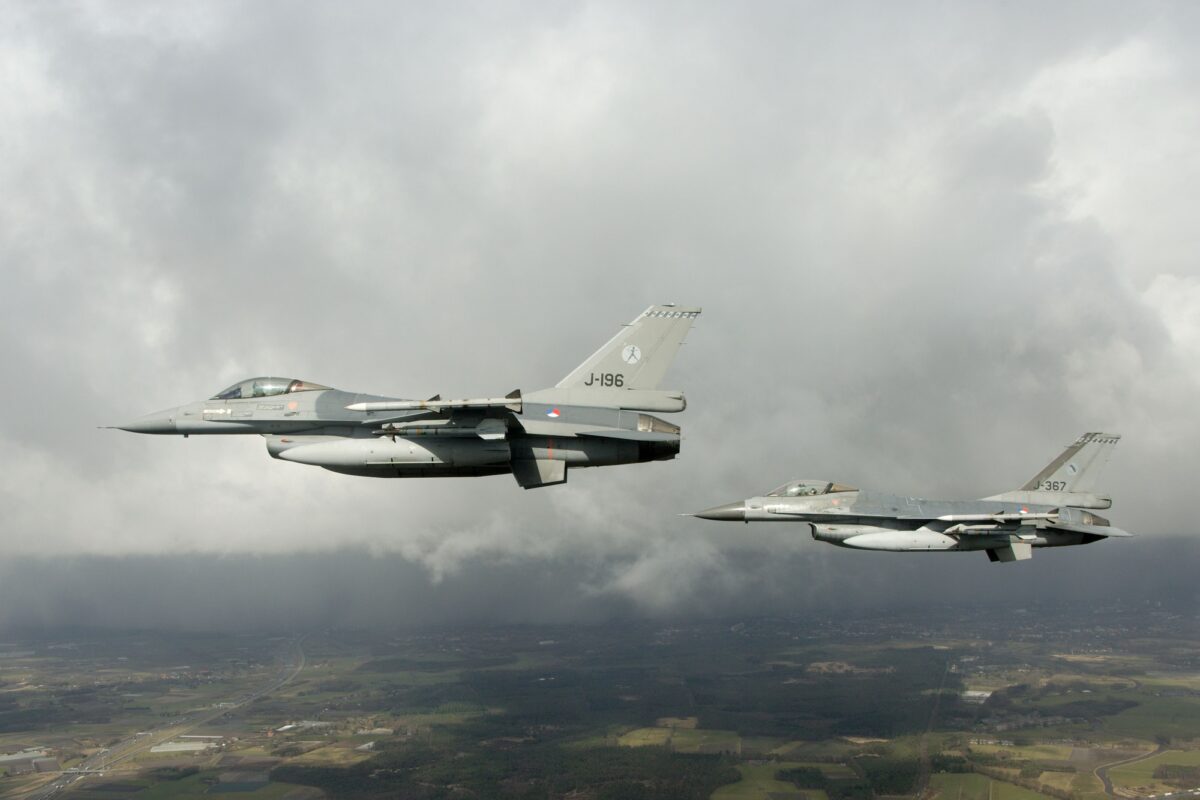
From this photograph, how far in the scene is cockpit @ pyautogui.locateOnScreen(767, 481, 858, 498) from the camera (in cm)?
4972

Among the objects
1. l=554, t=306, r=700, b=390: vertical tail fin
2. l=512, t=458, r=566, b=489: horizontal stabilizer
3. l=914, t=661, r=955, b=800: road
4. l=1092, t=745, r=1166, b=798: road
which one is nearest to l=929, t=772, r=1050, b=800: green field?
l=914, t=661, r=955, b=800: road

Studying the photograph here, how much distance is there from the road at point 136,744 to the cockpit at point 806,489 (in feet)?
323

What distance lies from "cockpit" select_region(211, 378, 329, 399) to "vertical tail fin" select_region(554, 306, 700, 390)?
10106 millimetres

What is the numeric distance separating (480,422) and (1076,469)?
38.7 metres

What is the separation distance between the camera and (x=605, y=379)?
36.9 metres

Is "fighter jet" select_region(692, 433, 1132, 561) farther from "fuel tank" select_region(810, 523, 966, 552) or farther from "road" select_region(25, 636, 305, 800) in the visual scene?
"road" select_region(25, 636, 305, 800)

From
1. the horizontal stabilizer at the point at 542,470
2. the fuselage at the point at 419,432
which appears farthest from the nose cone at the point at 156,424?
the horizontal stabilizer at the point at 542,470

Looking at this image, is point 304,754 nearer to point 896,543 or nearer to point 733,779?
point 733,779

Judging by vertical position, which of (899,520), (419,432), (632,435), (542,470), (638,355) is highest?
(638,355)

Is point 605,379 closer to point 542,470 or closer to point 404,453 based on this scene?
point 542,470

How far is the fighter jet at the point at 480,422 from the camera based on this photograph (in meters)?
34.8

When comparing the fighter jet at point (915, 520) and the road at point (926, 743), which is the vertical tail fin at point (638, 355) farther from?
Result: the road at point (926, 743)

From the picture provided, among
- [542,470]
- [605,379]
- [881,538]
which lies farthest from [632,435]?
[881,538]

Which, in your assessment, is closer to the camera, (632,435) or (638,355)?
(632,435)
